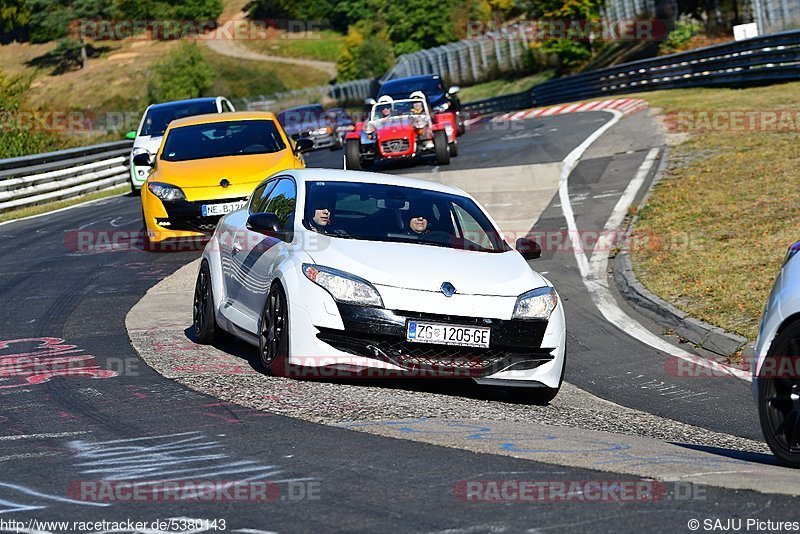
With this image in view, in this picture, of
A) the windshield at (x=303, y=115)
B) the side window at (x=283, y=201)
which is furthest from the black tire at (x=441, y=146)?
the side window at (x=283, y=201)

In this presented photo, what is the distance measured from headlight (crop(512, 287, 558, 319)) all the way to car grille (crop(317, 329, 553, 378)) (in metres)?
0.31

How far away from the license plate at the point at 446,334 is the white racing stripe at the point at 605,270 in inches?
113

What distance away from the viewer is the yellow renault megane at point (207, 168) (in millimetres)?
15984

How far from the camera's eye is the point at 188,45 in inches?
3664

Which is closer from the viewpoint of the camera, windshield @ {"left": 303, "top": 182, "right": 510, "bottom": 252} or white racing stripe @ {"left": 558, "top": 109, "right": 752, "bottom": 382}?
windshield @ {"left": 303, "top": 182, "right": 510, "bottom": 252}

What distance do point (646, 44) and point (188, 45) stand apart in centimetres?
4416

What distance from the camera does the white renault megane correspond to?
26.9ft

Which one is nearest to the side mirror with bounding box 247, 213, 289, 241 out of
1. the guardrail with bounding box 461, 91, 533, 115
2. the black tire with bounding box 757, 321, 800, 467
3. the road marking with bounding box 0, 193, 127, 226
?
the black tire with bounding box 757, 321, 800, 467

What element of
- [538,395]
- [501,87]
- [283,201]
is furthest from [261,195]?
[501,87]

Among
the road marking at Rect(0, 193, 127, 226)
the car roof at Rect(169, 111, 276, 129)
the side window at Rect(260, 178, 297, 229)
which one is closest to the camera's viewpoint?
the side window at Rect(260, 178, 297, 229)

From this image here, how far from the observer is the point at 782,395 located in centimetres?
612

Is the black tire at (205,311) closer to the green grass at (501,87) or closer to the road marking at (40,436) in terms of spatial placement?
the road marking at (40,436)

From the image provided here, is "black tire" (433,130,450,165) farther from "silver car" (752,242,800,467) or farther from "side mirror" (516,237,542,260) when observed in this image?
"silver car" (752,242,800,467)

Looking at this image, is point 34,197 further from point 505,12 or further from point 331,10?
point 331,10
